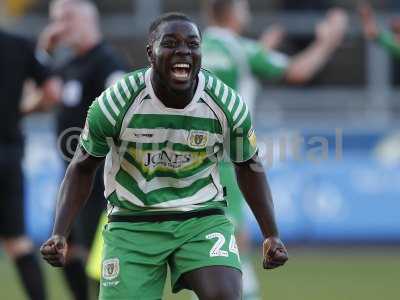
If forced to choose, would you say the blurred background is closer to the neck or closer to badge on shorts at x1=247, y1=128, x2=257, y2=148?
badge on shorts at x1=247, y1=128, x2=257, y2=148

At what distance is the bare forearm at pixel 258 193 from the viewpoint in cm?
598

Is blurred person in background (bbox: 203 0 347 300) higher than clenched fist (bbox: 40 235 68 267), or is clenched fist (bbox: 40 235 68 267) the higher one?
blurred person in background (bbox: 203 0 347 300)

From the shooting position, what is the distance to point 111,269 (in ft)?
19.2

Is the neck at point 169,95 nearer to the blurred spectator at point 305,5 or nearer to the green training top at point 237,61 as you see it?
the green training top at point 237,61

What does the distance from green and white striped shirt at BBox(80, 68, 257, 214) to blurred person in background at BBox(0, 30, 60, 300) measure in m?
2.86

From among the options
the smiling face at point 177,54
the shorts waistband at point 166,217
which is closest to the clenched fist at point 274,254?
the shorts waistband at point 166,217

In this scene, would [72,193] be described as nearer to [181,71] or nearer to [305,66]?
[181,71]

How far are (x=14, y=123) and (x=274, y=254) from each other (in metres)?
3.66

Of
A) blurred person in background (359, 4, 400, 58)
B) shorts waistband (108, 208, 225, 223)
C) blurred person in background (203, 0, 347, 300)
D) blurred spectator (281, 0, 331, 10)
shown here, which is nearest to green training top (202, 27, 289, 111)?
blurred person in background (203, 0, 347, 300)

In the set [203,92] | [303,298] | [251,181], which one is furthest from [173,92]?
[303,298]

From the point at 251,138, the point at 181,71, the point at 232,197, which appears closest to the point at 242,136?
the point at 251,138

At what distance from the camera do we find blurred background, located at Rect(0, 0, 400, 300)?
12516 mm

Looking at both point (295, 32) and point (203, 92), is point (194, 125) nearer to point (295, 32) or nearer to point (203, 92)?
point (203, 92)

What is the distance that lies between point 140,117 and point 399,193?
911 centimetres
